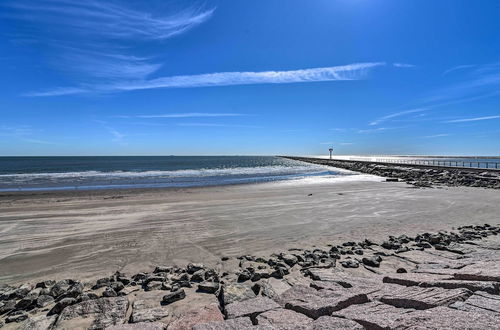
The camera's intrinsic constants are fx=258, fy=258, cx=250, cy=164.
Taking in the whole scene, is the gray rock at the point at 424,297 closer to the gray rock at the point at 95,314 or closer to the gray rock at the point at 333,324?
the gray rock at the point at 333,324

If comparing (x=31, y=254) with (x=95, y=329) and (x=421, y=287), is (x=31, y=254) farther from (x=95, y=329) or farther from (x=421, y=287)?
(x=421, y=287)

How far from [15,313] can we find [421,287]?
5.75 m

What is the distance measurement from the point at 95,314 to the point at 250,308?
7.12 ft

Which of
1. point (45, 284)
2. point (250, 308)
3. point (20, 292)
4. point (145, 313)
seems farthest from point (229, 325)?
point (45, 284)

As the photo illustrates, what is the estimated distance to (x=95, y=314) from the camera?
3.58 m

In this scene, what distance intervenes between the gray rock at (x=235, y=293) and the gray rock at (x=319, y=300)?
24.3 inches

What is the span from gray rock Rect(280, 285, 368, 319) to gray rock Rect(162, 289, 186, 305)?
163cm

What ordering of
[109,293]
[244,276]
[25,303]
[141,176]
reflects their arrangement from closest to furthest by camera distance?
[25,303], [109,293], [244,276], [141,176]

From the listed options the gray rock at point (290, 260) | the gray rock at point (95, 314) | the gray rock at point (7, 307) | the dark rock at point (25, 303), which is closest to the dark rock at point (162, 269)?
the gray rock at point (95, 314)

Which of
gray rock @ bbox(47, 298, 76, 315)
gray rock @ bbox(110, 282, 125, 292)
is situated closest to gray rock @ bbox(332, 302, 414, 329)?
gray rock @ bbox(110, 282, 125, 292)

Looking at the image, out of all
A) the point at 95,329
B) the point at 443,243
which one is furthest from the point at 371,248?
the point at 95,329

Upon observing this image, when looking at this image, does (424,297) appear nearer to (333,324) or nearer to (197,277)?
(333,324)

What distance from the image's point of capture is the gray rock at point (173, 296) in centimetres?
408

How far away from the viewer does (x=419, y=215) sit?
1045cm
